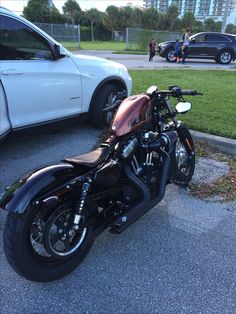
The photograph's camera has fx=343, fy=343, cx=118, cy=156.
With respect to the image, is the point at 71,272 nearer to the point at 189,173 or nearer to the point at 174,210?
the point at 174,210

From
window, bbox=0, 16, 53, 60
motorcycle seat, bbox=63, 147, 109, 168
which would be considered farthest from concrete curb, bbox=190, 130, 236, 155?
motorcycle seat, bbox=63, 147, 109, 168

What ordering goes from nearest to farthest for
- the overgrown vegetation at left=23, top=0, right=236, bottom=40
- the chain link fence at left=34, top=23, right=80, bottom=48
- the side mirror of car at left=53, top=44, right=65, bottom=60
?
the side mirror of car at left=53, top=44, right=65, bottom=60
the chain link fence at left=34, top=23, right=80, bottom=48
the overgrown vegetation at left=23, top=0, right=236, bottom=40

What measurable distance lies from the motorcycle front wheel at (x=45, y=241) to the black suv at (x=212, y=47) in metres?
18.2

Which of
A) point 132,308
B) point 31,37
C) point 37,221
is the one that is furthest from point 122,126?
point 31,37

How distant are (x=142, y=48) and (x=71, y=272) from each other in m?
28.5

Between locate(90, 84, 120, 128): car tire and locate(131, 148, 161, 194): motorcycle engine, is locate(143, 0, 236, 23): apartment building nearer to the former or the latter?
locate(90, 84, 120, 128): car tire

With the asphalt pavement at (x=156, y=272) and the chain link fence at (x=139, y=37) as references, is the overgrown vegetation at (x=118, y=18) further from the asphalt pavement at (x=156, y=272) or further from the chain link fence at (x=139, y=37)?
the asphalt pavement at (x=156, y=272)

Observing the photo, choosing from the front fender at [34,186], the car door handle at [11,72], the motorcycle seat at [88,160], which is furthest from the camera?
the car door handle at [11,72]

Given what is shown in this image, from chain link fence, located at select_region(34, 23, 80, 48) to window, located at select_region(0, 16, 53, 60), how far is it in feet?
83.8

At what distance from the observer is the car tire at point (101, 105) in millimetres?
5738

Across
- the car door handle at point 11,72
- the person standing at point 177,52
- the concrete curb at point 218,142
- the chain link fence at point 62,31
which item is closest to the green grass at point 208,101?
the concrete curb at point 218,142

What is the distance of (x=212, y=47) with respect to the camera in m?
19.0

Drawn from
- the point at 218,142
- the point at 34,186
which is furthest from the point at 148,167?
the point at 218,142

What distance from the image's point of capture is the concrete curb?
5.09 m
